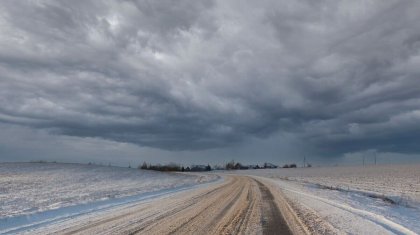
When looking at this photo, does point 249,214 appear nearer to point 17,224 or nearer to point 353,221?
point 353,221

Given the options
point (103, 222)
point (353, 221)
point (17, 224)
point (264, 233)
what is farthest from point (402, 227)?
point (17, 224)

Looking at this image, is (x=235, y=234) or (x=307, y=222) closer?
(x=235, y=234)

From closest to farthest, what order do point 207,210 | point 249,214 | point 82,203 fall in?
point 249,214 < point 207,210 < point 82,203

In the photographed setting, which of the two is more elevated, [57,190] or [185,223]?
[57,190]

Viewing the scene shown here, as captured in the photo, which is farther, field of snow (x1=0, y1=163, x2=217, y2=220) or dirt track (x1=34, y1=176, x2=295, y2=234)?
field of snow (x1=0, y1=163, x2=217, y2=220)

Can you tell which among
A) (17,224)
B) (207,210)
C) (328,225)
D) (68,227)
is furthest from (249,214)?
(17,224)

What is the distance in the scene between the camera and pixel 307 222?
1322 cm

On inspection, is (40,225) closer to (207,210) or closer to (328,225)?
(207,210)

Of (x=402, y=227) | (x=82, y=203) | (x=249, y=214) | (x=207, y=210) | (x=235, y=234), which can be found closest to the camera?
(x=235, y=234)

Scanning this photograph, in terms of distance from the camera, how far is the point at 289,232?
440 inches

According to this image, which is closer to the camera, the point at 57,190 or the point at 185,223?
the point at 185,223

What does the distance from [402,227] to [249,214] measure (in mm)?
5456

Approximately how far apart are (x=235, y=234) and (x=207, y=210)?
635 centimetres

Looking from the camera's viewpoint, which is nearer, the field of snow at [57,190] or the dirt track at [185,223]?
the dirt track at [185,223]
